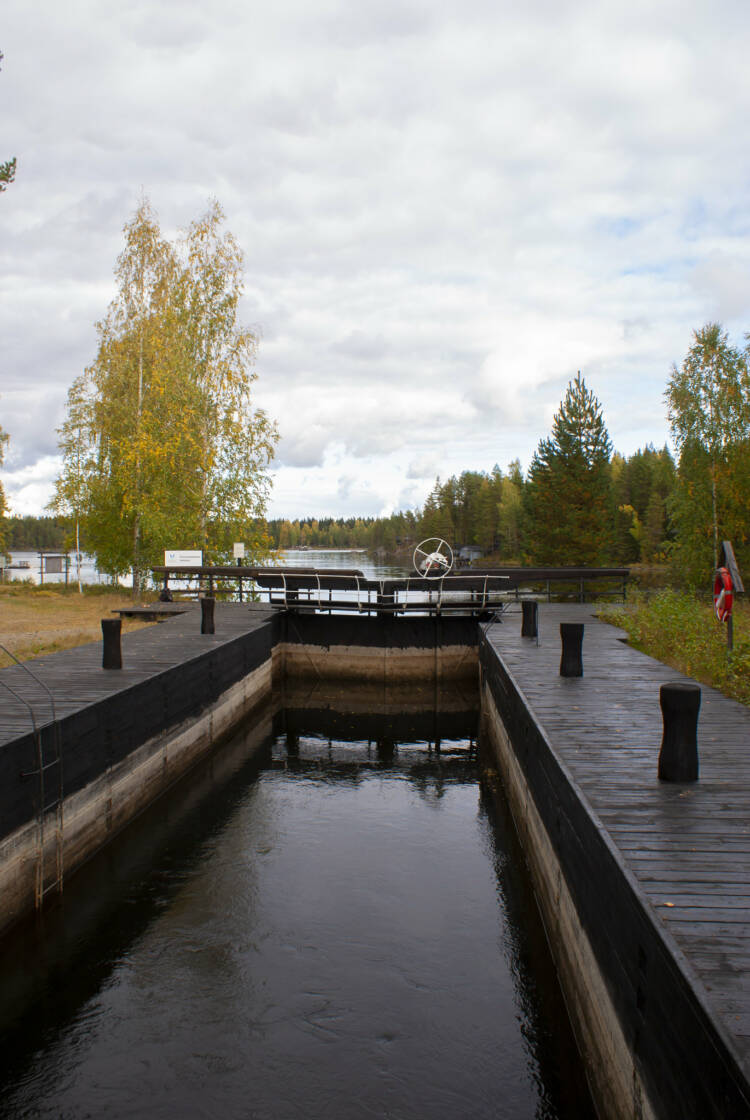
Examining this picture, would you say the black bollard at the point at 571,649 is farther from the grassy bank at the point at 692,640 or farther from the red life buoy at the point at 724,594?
the red life buoy at the point at 724,594

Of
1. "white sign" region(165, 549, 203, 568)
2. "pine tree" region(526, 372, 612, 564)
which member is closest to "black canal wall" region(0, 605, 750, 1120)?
"white sign" region(165, 549, 203, 568)

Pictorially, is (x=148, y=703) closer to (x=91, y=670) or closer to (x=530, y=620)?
(x=91, y=670)

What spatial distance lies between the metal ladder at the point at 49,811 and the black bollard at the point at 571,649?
726 cm

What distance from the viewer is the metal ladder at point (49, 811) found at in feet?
25.0

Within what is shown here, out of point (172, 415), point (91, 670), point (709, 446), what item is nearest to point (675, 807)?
point (91, 670)

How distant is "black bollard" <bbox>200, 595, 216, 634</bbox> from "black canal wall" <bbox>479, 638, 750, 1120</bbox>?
29.8 feet

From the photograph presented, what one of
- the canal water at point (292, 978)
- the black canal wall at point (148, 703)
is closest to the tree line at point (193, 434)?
the black canal wall at point (148, 703)

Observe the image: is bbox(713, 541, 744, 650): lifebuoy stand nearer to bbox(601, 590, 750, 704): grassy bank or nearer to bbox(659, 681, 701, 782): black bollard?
bbox(601, 590, 750, 704): grassy bank

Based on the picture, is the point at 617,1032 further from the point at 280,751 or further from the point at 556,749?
the point at 280,751

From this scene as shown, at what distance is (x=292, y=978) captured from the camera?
7004mm

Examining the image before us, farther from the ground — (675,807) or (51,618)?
(51,618)

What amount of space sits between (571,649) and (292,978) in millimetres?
6390

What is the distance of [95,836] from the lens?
365 inches

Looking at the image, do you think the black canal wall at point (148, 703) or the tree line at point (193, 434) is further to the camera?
the tree line at point (193, 434)
